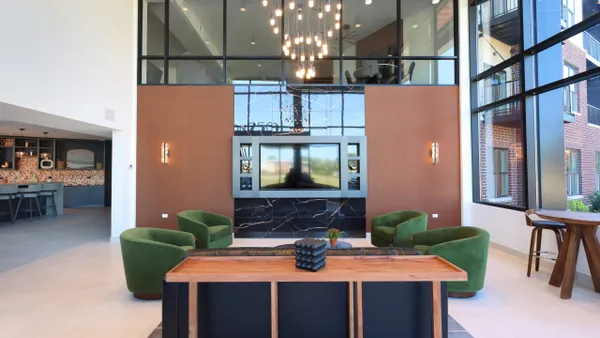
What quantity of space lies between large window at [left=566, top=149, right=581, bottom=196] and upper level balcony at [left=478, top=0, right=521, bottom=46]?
7.30 ft

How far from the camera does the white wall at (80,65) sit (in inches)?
150

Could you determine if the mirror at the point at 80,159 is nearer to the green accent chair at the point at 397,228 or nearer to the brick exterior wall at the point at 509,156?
the green accent chair at the point at 397,228

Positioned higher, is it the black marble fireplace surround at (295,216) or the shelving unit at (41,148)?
the shelving unit at (41,148)

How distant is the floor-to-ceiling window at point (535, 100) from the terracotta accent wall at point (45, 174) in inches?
522

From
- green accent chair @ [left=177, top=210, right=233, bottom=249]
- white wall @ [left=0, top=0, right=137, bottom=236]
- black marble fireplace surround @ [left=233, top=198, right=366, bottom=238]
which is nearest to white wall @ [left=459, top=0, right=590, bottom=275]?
black marble fireplace surround @ [left=233, top=198, right=366, bottom=238]

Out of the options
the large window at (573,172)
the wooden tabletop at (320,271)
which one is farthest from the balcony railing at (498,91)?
the wooden tabletop at (320,271)

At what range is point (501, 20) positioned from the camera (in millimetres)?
5715

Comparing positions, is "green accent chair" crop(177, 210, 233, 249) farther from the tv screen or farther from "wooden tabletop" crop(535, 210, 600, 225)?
"wooden tabletop" crop(535, 210, 600, 225)

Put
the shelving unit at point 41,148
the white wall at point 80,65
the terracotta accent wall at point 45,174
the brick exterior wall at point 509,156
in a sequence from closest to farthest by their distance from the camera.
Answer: the white wall at point 80,65, the brick exterior wall at point 509,156, the shelving unit at point 41,148, the terracotta accent wall at point 45,174

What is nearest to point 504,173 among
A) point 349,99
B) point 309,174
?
Result: point 349,99

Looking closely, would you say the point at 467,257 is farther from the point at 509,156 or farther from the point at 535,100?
the point at 535,100

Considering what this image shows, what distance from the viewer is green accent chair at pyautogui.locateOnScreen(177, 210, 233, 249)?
4.66 metres

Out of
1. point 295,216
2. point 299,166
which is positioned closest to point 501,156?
point 299,166

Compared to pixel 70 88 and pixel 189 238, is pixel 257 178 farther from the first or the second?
pixel 70 88
